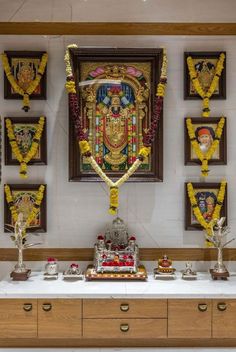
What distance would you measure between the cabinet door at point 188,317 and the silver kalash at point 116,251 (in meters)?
0.49

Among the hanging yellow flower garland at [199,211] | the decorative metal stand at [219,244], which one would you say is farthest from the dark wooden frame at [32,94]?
the decorative metal stand at [219,244]

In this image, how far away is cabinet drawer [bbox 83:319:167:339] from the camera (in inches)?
127

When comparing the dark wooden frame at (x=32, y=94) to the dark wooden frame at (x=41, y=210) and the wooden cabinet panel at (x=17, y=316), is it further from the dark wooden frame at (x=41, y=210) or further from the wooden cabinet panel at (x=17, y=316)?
the wooden cabinet panel at (x=17, y=316)

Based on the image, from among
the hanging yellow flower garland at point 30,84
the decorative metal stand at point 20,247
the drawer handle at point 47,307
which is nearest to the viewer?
the drawer handle at point 47,307

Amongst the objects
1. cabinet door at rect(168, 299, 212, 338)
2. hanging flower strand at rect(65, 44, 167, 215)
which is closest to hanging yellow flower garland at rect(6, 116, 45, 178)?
hanging flower strand at rect(65, 44, 167, 215)

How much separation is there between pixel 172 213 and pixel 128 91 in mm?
1080

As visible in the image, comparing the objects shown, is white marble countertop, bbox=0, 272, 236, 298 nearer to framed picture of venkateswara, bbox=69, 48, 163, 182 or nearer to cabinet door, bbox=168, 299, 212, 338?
cabinet door, bbox=168, 299, 212, 338

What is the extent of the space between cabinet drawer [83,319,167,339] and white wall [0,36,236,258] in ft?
2.59

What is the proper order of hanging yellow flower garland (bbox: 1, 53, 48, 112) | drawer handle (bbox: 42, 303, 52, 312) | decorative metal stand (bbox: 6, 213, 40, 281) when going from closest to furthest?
drawer handle (bbox: 42, 303, 52, 312) → decorative metal stand (bbox: 6, 213, 40, 281) → hanging yellow flower garland (bbox: 1, 53, 48, 112)

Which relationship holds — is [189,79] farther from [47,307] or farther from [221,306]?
[47,307]

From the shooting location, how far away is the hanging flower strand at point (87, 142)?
11.9 ft

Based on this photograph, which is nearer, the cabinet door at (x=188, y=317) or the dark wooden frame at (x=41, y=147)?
the cabinet door at (x=188, y=317)

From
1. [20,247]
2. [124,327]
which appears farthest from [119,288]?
[20,247]

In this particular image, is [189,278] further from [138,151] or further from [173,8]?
[173,8]
